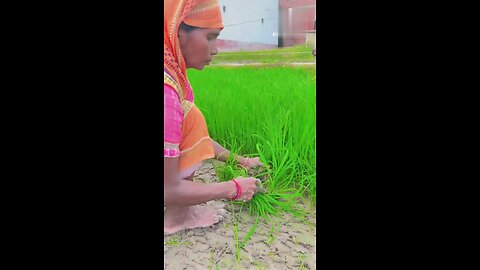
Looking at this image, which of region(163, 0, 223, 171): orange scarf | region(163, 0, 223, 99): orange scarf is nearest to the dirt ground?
region(163, 0, 223, 171): orange scarf

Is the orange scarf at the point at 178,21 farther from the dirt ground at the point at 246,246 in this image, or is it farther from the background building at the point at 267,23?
the dirt ground at the point at 246,246

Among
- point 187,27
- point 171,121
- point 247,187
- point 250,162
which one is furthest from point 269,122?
point 187,27

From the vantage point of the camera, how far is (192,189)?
1.88m

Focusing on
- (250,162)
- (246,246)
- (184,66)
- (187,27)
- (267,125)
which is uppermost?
(187,27)

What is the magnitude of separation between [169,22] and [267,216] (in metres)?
0.91

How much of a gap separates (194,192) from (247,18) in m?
0.78

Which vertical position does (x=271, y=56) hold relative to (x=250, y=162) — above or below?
above

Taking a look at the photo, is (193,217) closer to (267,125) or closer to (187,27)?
(267,125)

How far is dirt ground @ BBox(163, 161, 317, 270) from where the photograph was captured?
1.84 meters

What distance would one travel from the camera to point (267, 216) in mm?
1885

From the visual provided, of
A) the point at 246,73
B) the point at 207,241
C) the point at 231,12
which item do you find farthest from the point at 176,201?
the point at 231,12

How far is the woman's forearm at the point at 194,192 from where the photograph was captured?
188 centimetres

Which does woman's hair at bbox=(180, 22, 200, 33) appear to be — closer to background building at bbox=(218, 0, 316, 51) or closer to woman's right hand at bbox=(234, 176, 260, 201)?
background building at bbox=(218, 0, 316, 51)

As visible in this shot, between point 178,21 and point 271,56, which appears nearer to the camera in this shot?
point 178,21
